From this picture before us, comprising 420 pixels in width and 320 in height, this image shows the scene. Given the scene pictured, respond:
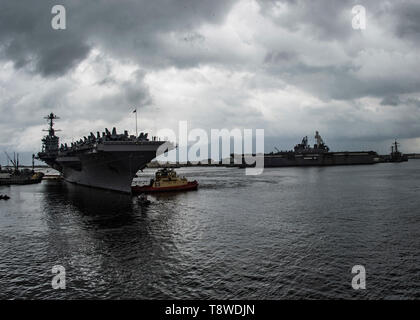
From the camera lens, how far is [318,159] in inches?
5851

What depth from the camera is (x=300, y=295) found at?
1130cm

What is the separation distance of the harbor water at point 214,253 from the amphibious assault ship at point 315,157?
122400 millimetres

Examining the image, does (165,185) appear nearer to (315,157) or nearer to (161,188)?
(161,188)

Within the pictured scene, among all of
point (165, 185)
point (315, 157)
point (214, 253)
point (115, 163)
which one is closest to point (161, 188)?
point (165, 185)

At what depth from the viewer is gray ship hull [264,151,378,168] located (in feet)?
488

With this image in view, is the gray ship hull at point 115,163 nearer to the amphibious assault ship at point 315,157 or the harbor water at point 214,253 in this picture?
the harbor water at point 214,253

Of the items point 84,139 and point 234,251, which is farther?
point 84,139

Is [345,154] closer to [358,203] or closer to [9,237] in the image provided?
[358,203]

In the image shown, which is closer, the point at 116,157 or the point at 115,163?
the point at 116,157

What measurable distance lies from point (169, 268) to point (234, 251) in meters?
4.09

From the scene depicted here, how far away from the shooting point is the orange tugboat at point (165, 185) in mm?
45750

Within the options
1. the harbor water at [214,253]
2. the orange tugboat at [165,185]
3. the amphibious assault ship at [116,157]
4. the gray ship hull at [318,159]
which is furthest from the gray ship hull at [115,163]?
the gray ship hull at [318,159]

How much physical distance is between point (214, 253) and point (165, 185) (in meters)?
32.1
